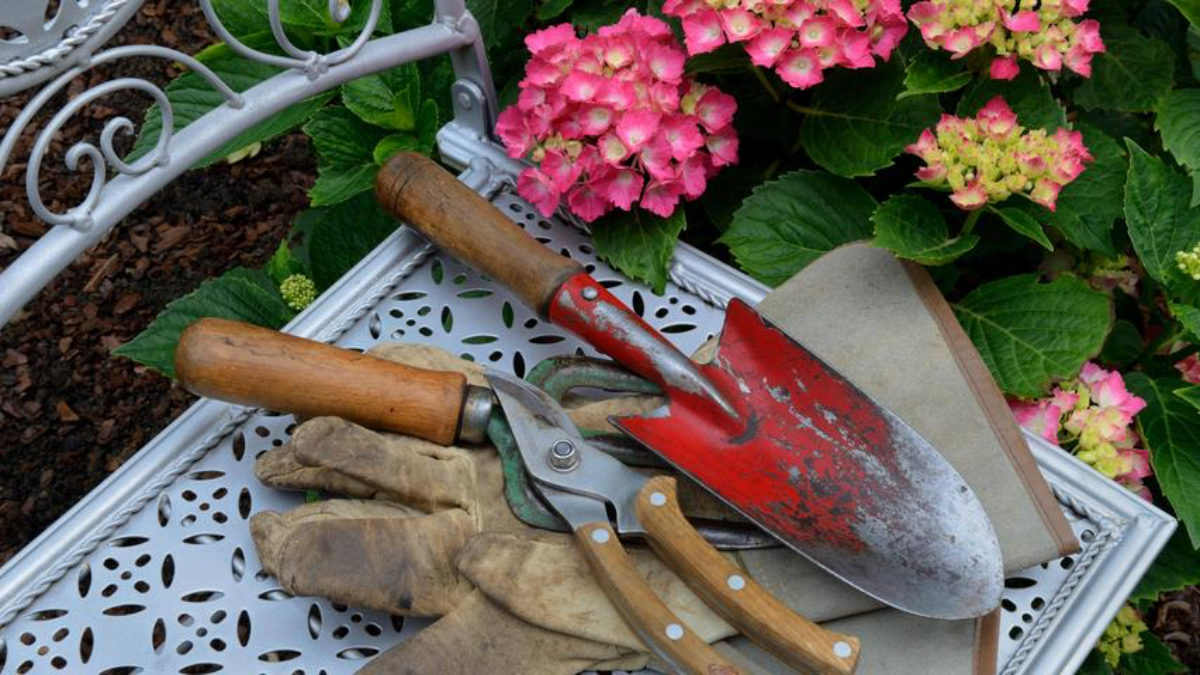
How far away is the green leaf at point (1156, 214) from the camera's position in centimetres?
117

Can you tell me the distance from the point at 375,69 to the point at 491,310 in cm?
26

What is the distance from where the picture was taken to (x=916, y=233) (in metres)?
1.15

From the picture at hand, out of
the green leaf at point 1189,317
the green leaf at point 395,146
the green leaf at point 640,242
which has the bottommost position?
the green leaf at point 1189,317

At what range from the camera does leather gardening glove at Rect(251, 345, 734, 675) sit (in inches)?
36.0

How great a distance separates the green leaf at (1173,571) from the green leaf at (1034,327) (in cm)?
27

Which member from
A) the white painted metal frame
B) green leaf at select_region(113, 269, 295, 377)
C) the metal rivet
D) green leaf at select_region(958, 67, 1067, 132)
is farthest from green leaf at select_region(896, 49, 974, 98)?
green leaf at select_region(113, 269, 295, 377)

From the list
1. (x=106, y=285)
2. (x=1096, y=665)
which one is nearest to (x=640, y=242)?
(x=1096, y=665)

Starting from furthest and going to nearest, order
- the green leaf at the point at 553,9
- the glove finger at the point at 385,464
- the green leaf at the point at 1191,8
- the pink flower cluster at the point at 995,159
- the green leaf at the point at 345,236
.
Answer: the green leaf at the point at 345,236
the green leaf at the point at 553,9
the green leaf at the point at 1191,8
the pink flower cluster at the point at 995,159
the glove finger at the point at 385,464

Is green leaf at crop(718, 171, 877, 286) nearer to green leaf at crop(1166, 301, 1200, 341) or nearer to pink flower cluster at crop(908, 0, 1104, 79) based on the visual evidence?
pink flower cluster at crop(908, 0, 1104, 79)

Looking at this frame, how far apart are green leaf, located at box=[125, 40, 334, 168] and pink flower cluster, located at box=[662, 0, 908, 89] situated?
48 cm

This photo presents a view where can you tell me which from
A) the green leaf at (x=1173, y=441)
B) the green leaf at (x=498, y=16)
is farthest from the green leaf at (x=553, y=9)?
the green leaf at (x=1173, y=441)

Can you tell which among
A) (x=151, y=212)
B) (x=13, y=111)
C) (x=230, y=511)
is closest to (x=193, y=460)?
(x=230, y=511)

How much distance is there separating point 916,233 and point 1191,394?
0.29m

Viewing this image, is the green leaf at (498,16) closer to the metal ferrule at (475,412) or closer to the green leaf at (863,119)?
the green leaf at (863,119)
